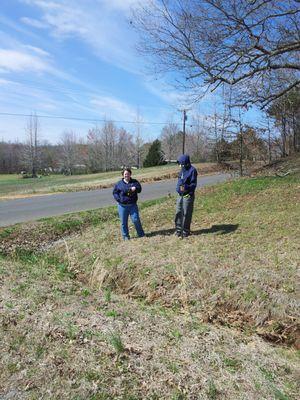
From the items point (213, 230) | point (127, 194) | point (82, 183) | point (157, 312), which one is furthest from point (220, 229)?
point (82, 183)

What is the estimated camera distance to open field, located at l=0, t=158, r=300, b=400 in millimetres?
3867

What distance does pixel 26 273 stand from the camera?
7.33m

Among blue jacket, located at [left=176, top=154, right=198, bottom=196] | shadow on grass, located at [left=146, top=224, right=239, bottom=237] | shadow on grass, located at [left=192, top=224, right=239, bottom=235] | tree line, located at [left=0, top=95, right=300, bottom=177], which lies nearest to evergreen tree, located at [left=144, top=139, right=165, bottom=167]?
tree line, located at [left=0, top=95, right=300, bottom=177]

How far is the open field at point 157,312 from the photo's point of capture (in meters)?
3.87

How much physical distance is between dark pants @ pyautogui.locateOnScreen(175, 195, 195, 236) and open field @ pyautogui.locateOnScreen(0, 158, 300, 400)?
0.37 meters

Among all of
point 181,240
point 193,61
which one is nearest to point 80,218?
point 181,240

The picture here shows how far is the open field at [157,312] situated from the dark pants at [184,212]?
0.37 m

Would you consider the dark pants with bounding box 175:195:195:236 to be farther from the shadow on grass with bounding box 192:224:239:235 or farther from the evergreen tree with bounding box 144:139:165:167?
the evergreen tree with bounding box 144:139:165:167

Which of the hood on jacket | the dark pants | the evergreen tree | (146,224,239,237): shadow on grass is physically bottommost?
(146,224,239,237): shadow on grass

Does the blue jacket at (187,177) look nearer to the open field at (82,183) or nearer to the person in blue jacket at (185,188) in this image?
the person in blue jacket at (185,188)

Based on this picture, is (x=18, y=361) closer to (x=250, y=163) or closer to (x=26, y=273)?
(x=26, y=273)

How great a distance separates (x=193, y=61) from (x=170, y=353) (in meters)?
10.7

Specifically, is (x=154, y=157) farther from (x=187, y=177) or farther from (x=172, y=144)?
(x=187, y=177)

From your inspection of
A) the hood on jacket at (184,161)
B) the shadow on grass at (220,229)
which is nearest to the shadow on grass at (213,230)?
the shadow on grass at (220,229)
